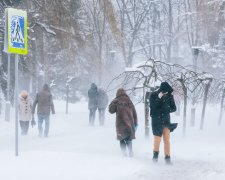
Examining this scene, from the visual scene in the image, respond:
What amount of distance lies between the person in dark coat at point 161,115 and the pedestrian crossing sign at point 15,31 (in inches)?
118

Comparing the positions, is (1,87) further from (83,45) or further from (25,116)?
(83,45)

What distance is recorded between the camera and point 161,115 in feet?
36.6

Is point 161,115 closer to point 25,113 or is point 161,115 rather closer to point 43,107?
point 43,107

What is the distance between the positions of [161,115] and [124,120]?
44.1 inches

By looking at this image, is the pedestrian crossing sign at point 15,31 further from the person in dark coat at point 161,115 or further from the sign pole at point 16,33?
the person in dark coat at point 161,115

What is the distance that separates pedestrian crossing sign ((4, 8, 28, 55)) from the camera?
10.4 m

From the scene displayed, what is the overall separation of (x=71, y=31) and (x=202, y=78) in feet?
24.1

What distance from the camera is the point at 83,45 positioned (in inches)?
494

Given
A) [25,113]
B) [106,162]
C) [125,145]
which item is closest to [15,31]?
[106,162]

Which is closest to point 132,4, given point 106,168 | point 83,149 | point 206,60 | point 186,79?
point 206,60

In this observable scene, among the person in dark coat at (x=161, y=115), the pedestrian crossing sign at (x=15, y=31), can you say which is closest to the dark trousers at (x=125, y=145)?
the person in dark coat at (x=161, y=115)

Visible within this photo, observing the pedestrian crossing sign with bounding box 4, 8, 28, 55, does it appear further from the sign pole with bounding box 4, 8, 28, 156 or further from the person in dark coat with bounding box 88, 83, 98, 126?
the person in dark coat with bounding box 88, 83, 98, 126

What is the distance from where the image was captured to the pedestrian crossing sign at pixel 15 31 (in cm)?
1039

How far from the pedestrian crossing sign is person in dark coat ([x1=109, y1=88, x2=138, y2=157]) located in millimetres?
2682
